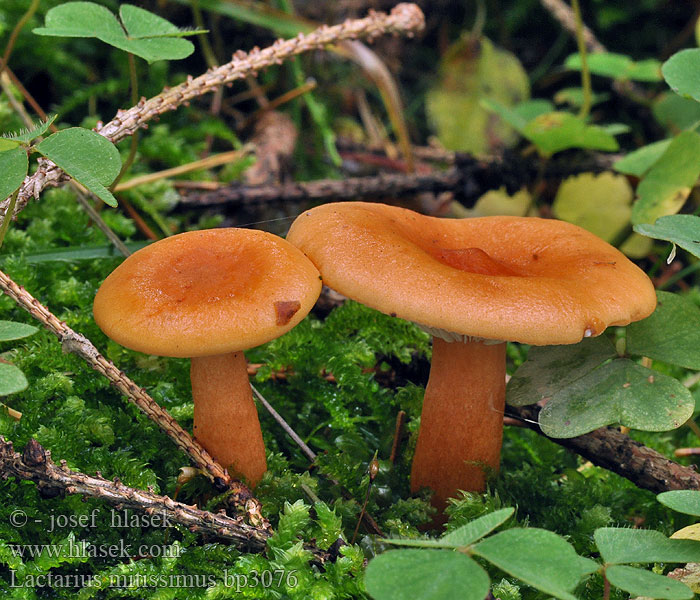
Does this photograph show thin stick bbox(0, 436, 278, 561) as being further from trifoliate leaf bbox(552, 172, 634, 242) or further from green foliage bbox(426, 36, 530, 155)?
green foliage bbox(426, 36, 530, 155)

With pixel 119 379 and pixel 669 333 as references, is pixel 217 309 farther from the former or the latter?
pixel 669 333

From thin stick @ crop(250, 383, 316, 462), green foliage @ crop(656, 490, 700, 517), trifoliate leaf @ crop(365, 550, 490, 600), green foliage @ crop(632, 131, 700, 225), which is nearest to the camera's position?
trifoliate leaf @ crop(365, 550, 490, 600)

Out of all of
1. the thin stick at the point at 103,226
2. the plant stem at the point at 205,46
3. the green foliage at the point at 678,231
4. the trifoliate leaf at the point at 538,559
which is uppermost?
the plant stem at the point at 205,46

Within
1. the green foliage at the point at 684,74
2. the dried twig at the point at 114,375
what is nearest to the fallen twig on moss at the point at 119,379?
the dried twig at the point at 114,375

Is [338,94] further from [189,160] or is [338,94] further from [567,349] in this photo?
[567,349]

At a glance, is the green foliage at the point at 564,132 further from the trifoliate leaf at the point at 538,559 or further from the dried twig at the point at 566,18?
the trifoliate leaf at the point at 538,559

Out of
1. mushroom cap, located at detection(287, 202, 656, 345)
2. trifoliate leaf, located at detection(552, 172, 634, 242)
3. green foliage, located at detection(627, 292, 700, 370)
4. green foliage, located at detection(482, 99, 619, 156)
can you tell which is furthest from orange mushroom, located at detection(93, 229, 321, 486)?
trifoliate leaf, located at detection(552, 172, 634, 242)

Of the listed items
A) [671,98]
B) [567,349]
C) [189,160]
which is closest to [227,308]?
[567,349]
